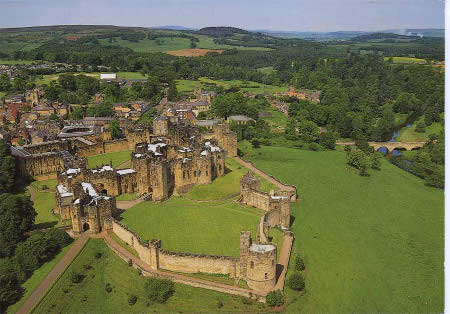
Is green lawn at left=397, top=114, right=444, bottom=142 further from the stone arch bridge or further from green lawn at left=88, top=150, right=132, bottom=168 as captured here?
green lawn at left=88, top=150, right=132, bottom=168

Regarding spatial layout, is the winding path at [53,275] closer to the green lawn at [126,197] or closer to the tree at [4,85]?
the green lawn at [126,197]

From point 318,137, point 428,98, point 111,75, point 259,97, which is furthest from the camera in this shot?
point 111,75

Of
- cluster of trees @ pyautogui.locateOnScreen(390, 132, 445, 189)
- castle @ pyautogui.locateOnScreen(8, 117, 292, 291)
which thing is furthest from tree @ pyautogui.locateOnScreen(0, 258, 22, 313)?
cluster of trees @ pyautogui.locateOnScreen(390, 132, 445, 189)

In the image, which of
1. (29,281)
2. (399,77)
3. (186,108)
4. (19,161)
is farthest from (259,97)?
(29,281)

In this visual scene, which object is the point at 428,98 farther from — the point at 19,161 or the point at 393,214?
the point at 19,161

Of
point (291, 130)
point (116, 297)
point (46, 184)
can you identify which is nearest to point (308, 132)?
point (291, 130)

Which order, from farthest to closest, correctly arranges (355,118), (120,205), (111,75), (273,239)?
(111,75)
(355,118)
(120,205)
(273,239)

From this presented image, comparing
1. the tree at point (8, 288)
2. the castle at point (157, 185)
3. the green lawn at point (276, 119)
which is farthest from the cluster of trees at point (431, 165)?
the tree at point (8, 288)
